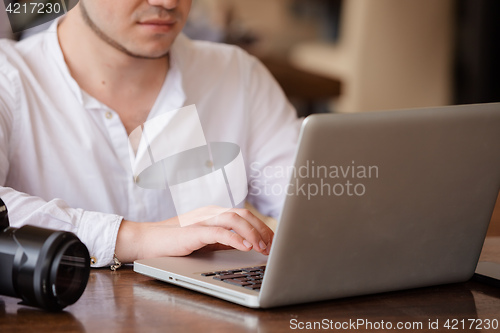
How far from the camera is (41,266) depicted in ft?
2.29

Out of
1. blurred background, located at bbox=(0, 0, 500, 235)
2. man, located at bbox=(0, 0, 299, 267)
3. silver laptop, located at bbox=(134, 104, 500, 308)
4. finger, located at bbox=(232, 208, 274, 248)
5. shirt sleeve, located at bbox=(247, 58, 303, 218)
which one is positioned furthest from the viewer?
blurred background, located at bbox=(0, 0, 500, 235)

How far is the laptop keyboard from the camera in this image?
30.7 inches

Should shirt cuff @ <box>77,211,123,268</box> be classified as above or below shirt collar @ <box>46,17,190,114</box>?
below

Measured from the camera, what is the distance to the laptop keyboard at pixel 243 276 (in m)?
0.78

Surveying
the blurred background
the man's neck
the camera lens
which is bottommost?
the blurred background

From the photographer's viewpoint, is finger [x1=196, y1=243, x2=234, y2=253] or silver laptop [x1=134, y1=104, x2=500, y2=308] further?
finger [x1=196, y1=243, x2=234, y2=253]

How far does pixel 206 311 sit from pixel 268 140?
2.69 feet

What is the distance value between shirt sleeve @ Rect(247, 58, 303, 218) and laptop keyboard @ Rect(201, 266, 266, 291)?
0.58 metres

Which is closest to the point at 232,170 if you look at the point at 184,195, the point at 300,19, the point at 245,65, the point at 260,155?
the point at 184,195

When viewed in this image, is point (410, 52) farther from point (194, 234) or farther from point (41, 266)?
point (41, 266)

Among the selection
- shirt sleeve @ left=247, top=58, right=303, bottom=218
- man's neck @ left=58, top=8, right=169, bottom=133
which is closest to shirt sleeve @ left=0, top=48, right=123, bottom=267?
man's neck @ left=58, top=8, right=169, bottom=133

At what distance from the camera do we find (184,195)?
4.37ft

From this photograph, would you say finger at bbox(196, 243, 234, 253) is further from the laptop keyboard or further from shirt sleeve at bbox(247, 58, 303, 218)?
shirt sleeve at bbox(247, 58, 303, 218)

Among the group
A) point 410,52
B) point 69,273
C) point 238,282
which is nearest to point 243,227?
point 238,282
